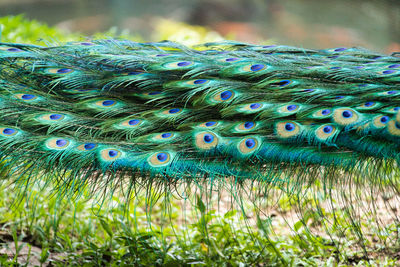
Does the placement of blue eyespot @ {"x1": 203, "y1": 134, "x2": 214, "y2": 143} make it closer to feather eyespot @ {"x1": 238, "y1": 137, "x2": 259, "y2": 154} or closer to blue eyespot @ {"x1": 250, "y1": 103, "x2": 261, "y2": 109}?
feather eyespot @ {"x1": 238, "y1": 137, "x2": 259, "y2": 154}

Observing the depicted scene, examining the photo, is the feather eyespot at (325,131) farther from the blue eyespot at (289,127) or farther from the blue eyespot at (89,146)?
the blue eyespot at (89,146)

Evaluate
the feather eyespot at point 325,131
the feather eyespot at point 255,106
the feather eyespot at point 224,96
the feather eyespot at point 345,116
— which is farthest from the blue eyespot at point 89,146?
the feather eyespot at point 345,116

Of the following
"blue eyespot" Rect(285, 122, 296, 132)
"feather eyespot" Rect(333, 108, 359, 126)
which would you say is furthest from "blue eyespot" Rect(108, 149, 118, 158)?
"feather eyespot" Rect(333, 108, 359, 126)

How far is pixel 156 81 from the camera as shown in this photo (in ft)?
9.98

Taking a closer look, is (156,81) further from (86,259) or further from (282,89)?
(86,259)

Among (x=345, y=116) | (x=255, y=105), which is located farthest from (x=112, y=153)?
(x=345, y=116)

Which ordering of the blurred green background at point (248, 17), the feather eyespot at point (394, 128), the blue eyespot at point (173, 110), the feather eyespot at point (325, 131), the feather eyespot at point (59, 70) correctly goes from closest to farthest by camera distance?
1. the feather eyespot at point (394, 128)
2. the feather eyespot at point (325, 131)
3. the blue eyespot at point (173, 110)
4. the feather eyespot at point (59, 70)
5. the blurred green background at point (248, 17)

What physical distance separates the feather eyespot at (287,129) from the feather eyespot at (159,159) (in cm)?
58

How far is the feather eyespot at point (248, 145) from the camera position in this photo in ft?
8.44

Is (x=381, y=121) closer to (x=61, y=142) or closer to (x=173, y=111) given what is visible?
(x=173, y=111)

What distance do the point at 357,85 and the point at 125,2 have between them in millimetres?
10844

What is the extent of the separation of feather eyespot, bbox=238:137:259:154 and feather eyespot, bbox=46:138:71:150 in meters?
0.91

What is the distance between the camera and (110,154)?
260cm

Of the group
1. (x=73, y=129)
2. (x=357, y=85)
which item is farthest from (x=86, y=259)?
(x=357, y=85)
